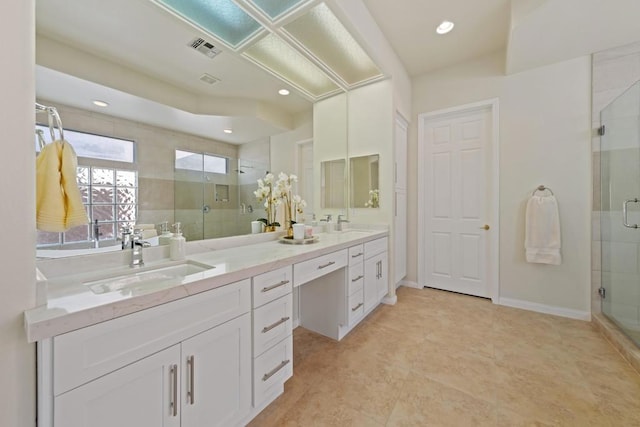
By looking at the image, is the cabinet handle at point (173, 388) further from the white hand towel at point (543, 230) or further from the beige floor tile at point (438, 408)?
the white hand towel at point (543, 230)

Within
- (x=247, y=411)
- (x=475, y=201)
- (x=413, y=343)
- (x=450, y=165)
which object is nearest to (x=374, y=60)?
(x=450, y=165)

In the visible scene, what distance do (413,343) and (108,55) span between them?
2.72 meters

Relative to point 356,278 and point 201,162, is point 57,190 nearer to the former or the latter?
point 201,162

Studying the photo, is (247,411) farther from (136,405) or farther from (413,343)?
(413,343)

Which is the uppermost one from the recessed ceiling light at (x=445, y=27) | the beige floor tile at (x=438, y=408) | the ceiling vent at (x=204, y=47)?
the recessed ceiling light at (x=445, y=27)

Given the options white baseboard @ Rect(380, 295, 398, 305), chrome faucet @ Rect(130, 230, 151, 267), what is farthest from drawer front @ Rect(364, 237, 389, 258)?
chrome faucet @ Rect(130, 230, 151, 267)

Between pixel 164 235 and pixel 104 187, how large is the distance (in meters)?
0.36

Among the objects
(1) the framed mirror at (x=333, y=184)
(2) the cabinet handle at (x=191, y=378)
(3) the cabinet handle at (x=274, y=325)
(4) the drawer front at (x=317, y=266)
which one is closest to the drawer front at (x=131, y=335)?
(2) the cabinet handle at (x=191, y=378)

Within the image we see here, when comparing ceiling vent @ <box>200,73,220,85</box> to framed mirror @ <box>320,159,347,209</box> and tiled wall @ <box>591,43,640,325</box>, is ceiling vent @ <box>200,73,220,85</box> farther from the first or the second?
tiled wall @ <box>591,43,640,325</box>

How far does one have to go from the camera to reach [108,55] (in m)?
1.18

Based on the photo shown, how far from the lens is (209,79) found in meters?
1.58

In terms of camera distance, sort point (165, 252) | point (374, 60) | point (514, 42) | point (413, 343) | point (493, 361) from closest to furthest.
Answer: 1. point (165, 252)
2. point (493, 361)
3. point (413, 343)
4. point (514, 42)
5. point (374, 60)

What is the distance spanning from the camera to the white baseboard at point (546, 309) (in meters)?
2.36

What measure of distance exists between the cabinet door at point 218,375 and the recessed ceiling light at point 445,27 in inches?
123
